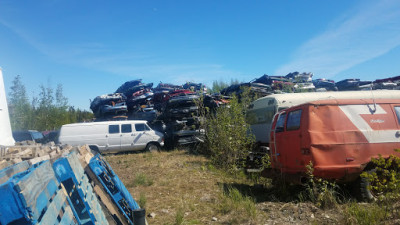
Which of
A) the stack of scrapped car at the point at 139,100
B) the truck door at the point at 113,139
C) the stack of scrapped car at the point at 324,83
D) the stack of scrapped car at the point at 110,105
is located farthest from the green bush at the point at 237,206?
the stack of scrapped car at the point at 324,83

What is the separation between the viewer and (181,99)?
14.5m

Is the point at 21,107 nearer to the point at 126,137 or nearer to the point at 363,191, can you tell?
the point at 126,137

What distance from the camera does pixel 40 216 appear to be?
2088mm

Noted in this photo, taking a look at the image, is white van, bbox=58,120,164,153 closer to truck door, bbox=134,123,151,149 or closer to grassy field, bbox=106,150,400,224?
truck door, bbox=134,123,151,149

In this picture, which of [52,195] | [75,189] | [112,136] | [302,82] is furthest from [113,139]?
[52,195]

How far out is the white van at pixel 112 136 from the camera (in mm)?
13812

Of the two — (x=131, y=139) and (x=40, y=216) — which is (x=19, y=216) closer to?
(x=40, y=216)

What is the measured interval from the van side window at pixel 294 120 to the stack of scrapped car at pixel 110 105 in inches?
498

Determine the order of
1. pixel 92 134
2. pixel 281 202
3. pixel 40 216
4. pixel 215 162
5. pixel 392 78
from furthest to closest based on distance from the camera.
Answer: pixel 392 78 → pixel 92 134 → pixel 215 162 → pixel 281 202 → pixel 40 216

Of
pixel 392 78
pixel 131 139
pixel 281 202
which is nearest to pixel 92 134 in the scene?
pixel 131 139

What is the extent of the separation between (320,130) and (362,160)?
0.97 m

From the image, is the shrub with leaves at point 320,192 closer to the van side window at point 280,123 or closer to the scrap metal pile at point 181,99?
the van side window at point 280,123

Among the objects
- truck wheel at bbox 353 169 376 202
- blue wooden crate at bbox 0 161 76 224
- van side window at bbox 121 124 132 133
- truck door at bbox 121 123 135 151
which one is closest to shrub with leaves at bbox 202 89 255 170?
truck wheel at bbox 353 169 376 202

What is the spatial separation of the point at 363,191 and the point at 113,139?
11582 mm
